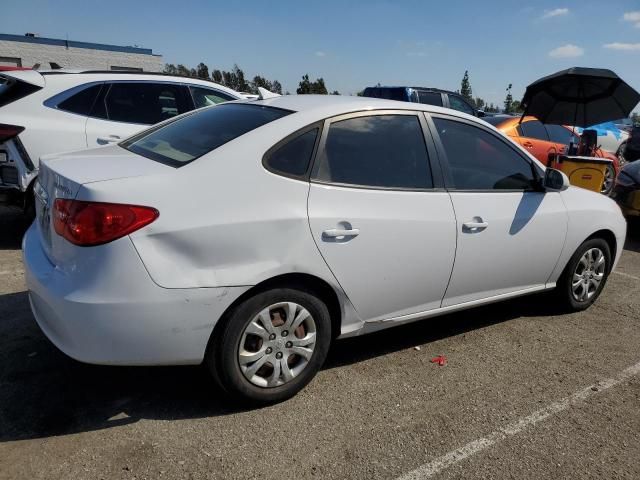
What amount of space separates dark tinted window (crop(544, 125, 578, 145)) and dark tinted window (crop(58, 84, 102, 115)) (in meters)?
7.99

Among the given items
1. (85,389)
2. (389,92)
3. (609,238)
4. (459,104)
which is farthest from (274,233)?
(459,104)

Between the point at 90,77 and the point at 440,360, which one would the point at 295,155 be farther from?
the point at 90,77

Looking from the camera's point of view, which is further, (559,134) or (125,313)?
(559,134)

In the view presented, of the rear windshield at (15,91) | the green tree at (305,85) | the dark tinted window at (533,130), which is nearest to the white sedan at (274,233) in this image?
the rear windshield at (15,91)

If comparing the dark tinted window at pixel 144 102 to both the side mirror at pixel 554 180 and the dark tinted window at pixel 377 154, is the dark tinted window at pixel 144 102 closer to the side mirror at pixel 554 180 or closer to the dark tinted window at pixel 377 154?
the dark tinted window at pixel 377 154

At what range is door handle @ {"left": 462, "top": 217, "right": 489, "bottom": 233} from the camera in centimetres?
346

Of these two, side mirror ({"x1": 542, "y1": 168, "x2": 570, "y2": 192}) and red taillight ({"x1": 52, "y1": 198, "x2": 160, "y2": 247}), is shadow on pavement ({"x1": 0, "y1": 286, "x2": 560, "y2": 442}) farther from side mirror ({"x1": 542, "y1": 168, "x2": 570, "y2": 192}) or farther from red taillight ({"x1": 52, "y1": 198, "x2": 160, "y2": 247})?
side mirror ({"x1": 542, "y1": 168, "x2": 570, "y2": 192})

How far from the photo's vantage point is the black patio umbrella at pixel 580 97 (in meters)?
7.66

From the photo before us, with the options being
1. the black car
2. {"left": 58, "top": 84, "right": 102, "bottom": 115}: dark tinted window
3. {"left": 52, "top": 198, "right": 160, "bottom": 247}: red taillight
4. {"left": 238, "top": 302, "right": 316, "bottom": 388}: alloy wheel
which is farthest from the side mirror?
the black car

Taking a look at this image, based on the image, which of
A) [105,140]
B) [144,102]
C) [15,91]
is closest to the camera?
[15,91]

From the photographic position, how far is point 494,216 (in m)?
3.62

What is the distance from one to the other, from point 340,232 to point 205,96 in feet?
14.3

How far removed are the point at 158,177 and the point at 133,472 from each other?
4.43 feet

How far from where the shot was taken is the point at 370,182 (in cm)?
314
